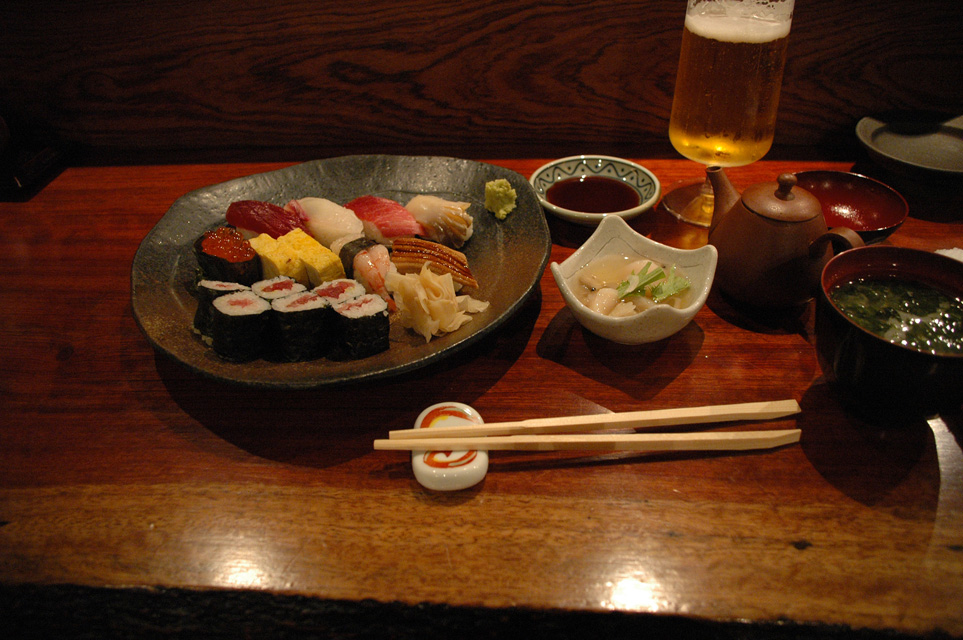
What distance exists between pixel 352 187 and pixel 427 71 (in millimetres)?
705

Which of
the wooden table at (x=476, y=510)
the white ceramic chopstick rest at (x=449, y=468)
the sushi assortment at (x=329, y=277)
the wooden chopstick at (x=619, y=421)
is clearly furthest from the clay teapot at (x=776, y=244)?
the white ceramic chopstick rest at (x=449, y=468)

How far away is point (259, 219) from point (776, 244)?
5.09ft

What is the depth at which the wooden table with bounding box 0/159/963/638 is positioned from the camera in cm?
97

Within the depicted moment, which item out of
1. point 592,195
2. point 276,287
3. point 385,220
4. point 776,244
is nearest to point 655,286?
point 776,244

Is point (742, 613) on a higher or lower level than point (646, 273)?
lower

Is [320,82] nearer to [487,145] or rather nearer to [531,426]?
[487,145]

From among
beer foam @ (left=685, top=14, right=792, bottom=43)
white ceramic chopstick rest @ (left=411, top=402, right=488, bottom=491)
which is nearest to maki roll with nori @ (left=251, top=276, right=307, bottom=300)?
white ceramic chopstick rest @ (left=411, top=402, right=488, bottom=491)

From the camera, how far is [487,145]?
261cm

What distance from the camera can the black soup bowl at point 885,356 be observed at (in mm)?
1026

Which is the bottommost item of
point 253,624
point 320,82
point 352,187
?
point 253,624

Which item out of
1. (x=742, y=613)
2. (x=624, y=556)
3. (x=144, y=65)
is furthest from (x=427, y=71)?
(x=742, y=613)

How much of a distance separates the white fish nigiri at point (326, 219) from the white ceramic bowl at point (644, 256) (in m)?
0.76

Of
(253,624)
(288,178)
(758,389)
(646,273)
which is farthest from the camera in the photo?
(288,178)

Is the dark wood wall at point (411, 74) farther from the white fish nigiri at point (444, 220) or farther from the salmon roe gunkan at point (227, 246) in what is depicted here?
the salmon roe gunkan at point (227, 246)
